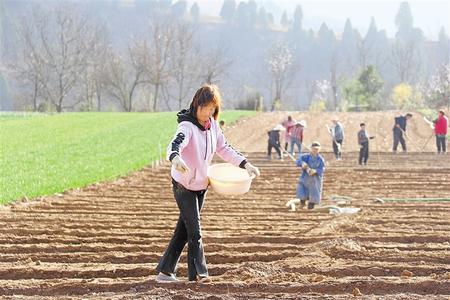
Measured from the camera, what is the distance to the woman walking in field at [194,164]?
6188mm

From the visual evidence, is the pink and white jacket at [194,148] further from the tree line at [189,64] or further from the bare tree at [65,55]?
the bare tree at [65,55]

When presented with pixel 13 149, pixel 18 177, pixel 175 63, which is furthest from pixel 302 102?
pixel 18 177

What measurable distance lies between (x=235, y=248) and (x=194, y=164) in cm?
236

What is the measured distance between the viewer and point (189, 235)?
6430 mm

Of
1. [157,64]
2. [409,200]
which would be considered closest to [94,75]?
[157,64]

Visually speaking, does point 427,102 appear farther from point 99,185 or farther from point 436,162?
point 99,185

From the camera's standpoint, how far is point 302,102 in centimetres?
14862

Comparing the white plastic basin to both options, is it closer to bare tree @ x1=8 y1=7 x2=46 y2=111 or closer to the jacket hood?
the jacket hood

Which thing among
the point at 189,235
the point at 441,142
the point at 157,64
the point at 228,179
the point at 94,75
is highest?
the point at 157,64

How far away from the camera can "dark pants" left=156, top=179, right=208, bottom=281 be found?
6336 mm

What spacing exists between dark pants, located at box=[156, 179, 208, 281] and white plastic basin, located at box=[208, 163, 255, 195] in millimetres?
155

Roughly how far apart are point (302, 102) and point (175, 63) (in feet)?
188

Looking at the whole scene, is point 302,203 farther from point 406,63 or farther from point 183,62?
point 406,63

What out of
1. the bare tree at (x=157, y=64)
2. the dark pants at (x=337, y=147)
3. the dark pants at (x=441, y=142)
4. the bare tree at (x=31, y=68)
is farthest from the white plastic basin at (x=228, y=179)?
the bare tree at (x=31, y=68)
